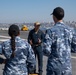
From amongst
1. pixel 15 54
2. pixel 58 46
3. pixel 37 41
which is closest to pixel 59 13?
pixel 58 46

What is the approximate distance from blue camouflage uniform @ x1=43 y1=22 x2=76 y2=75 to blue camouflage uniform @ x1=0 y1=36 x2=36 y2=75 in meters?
0.32

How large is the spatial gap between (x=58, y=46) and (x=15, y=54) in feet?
2.48

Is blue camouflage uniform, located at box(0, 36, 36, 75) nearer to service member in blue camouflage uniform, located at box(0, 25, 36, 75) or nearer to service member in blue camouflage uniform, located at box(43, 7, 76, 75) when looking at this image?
service member in blue camouflage uniform, located at box(0, 25, 36, 75)

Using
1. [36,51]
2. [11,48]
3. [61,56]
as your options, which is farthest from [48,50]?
[36,51]

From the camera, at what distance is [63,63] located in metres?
5.57

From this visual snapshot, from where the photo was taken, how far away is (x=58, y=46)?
5.61 meters

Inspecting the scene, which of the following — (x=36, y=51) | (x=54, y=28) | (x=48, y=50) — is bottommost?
(x=36, y=51)

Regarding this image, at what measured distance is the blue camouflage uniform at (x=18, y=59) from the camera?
219 inches

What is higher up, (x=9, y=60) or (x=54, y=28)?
(x=54, y=28)

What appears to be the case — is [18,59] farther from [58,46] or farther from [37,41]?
[37,41]

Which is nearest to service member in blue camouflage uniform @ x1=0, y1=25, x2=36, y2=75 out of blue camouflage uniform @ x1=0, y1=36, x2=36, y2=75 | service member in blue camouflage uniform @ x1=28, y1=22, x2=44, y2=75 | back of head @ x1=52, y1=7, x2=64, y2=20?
blue camouflage uniform @ x1=0, y1=36, x2=36, y2=75

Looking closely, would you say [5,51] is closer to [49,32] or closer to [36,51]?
[49,32]

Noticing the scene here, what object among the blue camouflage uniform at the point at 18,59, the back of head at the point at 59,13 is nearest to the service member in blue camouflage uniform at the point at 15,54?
the blue camouflage uniform at the point at 18,59

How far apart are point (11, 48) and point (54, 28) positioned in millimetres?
823
